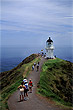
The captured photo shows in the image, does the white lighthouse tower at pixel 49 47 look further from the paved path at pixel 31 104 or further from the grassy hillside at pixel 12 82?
the paved path at pixel 31 104

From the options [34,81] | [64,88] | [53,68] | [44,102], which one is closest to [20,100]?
[44,102]

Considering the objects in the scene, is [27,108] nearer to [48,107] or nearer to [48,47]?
[48,107]

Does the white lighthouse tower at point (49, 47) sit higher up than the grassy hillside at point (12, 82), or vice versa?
the white lighthouse tower at point (49, 47)

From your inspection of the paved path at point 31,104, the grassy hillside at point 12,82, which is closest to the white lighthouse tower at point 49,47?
the grassy hillside at point 12,82

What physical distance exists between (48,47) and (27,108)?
1260 inches

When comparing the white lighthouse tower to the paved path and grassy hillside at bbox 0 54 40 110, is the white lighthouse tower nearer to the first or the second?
grassy hillside at bbox 0 54 40 110

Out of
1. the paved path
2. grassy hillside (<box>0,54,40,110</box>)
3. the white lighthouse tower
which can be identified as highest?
the white lighthouse tower

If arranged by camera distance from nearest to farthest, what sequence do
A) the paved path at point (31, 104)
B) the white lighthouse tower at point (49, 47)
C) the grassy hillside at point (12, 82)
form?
1. the paved path at point (31, 104)
2. the grassy hillside at point (12, 82)
3. the white lighthouse tower at point (49, 47)

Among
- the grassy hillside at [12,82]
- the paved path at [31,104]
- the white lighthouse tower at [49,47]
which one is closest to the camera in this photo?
the paved path at [31,104]

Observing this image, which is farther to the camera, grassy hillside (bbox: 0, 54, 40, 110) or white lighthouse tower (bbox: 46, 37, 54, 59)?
white lighthouse tower (bbox: 46, 37, 54, 59)

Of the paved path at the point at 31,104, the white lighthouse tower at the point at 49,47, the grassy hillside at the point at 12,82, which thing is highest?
the white lighthouse tower at the point at 49,47

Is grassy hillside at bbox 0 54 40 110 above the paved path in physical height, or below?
above

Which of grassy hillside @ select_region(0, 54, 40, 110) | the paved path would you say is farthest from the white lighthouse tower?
the paved path

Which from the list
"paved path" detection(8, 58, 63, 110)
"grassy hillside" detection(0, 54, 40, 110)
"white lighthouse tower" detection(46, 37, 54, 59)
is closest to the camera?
"paved path" detection(8, 58, 63, 110)
